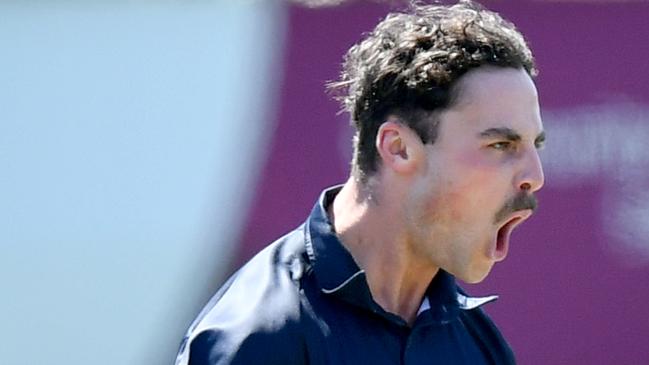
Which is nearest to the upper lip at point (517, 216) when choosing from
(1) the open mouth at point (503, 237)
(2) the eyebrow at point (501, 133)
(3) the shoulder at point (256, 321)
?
(1) the open mouth at point (503, 237)

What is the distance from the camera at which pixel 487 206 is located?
241 cm

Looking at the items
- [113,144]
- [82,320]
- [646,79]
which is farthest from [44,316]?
Answer: [646,79]

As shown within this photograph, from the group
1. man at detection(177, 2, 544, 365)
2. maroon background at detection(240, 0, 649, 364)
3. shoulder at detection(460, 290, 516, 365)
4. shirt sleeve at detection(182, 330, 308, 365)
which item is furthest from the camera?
maroon background at detection(240, 0, 649, 364)

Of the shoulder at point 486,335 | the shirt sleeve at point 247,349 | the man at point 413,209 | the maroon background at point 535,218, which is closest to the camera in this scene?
the shirt sleeve at point 247,349

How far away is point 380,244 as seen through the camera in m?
2.45

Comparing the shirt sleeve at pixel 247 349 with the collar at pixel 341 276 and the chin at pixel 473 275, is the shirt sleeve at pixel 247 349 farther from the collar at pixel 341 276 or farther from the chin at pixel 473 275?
the chin at pixel 473 275

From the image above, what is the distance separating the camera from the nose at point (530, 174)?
2.39m

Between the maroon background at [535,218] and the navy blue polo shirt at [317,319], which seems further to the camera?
the maroon background at [535,218]

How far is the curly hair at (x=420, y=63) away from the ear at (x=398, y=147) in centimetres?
1

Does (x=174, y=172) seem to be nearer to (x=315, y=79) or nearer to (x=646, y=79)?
(x=315, y=79)

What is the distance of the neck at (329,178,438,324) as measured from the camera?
2.44 meters

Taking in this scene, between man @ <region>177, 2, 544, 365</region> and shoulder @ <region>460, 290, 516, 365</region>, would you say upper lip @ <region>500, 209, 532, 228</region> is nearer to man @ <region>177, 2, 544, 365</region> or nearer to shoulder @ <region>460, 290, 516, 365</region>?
man @ <region>177, 2, 544, 365</region>

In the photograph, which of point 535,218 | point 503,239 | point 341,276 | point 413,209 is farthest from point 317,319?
point 535,218

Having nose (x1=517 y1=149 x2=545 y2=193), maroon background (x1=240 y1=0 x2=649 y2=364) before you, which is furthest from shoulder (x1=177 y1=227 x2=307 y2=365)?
maroon background (x1=240 y1=0 x2=649 y2=364)
